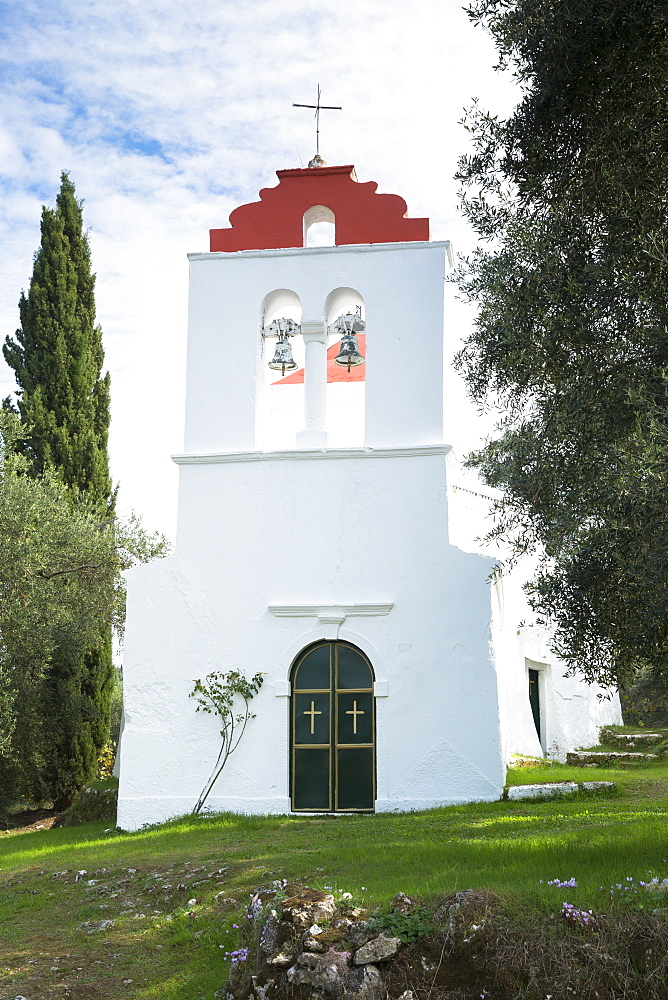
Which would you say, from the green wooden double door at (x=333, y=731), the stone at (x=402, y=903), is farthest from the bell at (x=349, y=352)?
the stone at (x=402, y=903)

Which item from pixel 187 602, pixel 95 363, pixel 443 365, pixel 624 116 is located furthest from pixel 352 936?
pixel 95 363

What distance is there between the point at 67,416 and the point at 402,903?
51.7 ft

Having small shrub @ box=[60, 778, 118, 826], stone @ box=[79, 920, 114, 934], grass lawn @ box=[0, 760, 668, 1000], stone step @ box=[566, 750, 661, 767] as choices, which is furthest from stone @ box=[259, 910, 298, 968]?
stone step @ box=[566, 750, 661, 767]

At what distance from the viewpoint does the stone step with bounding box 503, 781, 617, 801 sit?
1169cm

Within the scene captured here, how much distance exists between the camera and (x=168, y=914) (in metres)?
7.62

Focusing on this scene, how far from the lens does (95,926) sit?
7.59 meters

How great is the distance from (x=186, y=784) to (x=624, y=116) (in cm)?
922

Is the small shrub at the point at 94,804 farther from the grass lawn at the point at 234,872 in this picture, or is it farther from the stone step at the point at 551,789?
the stone step at the point at 551,789

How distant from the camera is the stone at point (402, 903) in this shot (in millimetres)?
5547

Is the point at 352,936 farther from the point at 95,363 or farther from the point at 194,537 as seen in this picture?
the point at 95,363

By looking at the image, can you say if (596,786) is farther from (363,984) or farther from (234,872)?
(363,984)

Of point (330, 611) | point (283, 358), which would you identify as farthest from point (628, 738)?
point (283, 358)

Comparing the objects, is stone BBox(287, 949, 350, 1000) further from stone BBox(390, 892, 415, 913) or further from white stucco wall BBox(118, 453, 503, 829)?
white stucco wall BBox(118, 453, 503, 829)

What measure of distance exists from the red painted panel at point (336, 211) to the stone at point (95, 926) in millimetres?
9184
